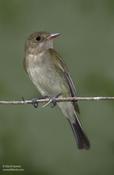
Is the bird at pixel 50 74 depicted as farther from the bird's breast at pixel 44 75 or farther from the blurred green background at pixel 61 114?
the blurred green background at pixel 61 114

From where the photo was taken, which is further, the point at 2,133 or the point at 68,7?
the point at 68,7

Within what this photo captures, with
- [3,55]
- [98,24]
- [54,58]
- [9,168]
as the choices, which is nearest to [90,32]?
[98,24]

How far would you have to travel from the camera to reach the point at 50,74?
24.8ft

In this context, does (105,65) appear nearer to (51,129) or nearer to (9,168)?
(51,129)

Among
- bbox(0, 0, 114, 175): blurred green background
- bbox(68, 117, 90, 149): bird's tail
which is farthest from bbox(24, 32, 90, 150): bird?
bbox(0, 0, 114, 175): blurred green background

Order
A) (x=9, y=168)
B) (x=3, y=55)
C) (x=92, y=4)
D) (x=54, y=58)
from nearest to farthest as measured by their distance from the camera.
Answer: (x=54, y=58), (x=9, y=168), (x=3, y=55), (x=92, y=4)

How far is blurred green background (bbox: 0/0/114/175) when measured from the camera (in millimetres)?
9578

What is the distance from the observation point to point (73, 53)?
32.2 ft

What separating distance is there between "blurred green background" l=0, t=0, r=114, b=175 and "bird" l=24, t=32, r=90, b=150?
65.0 inches

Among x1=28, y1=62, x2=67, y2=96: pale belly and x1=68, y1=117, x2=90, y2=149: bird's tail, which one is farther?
x1=28, y1=62, x2=67, y2=96: pale belly

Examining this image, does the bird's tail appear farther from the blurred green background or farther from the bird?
the blurred green background

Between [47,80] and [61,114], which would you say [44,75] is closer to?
[47,80]

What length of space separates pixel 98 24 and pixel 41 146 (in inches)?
64.6

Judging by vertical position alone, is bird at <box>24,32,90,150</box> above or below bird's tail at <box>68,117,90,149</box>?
above
